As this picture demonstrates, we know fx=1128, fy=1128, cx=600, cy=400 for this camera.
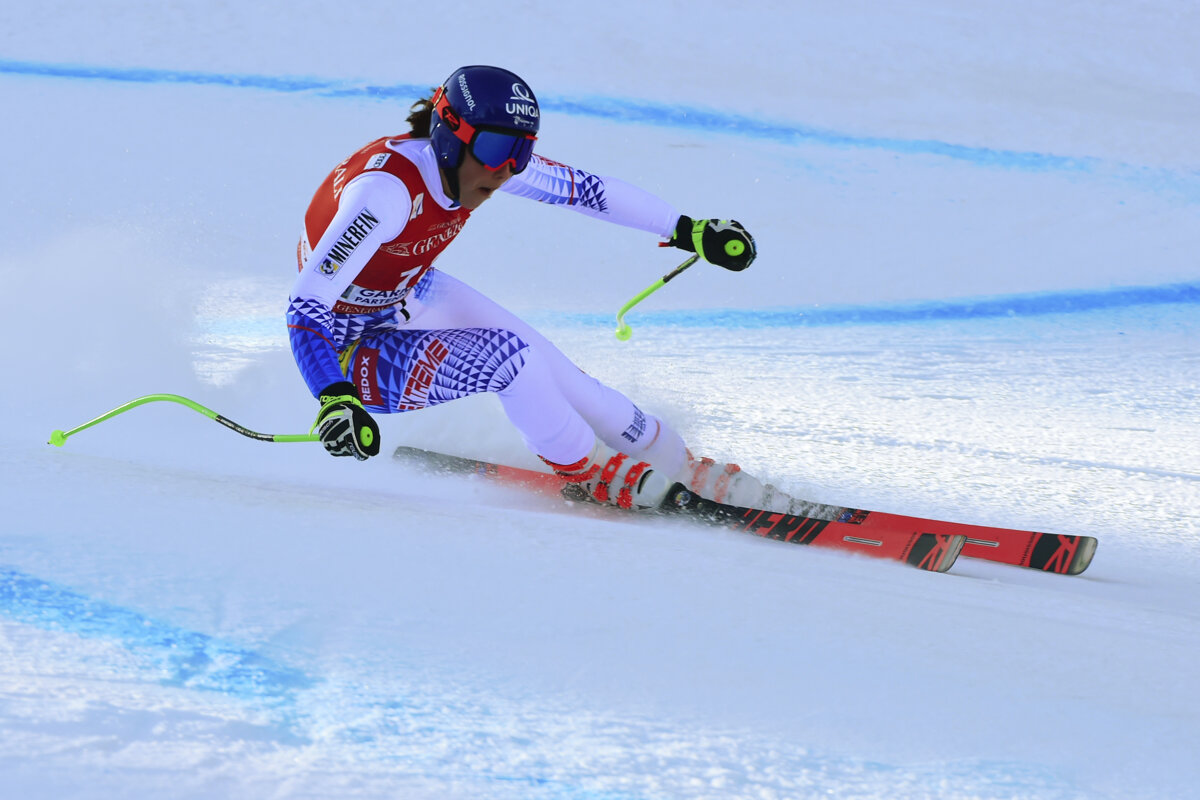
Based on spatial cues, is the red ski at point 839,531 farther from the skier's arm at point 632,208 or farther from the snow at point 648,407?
the skier's arm at point 632,208

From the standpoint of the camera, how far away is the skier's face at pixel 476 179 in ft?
6.79

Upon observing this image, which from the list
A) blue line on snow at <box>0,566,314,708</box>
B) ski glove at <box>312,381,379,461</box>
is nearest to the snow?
blue line on snow at <box>0,566,314,708</box>

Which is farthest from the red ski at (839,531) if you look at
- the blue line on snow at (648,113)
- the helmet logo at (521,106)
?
the blue line on snow at (648,113)

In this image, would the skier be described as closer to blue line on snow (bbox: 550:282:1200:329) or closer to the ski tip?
the ski tip

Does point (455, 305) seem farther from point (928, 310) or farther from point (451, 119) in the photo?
point (928, 310)

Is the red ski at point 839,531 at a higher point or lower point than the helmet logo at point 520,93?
lower

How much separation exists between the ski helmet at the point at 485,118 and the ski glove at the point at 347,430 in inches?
20.9

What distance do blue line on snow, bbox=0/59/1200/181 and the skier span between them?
2.86m

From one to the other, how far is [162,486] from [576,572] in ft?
2.62

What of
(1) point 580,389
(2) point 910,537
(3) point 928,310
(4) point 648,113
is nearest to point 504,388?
(1) point 580,389

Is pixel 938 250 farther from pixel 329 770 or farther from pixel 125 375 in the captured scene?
pixel 329 770

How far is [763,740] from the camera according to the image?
120 centimetres

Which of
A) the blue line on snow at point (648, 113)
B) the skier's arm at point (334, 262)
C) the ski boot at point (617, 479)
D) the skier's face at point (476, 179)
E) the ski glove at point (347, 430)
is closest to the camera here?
the ski glove at point (347, 430)

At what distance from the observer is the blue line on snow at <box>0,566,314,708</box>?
1.23 meters
